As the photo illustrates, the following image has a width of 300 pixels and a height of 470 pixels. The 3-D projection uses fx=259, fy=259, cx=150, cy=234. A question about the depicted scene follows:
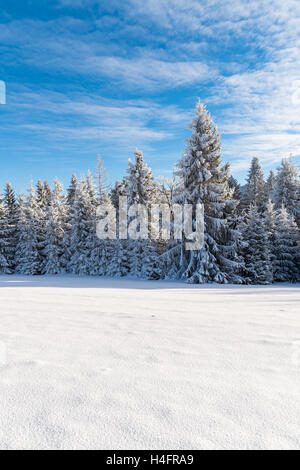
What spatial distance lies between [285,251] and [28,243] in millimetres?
25679

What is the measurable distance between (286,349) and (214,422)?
5.21ft

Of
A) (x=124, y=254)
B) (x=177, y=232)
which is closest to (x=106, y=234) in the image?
(x=124, y=254)

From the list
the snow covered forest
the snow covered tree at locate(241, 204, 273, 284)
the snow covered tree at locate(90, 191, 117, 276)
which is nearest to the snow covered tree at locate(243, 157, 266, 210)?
the snow covered forest

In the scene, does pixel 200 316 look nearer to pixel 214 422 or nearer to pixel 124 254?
pixel 214 422

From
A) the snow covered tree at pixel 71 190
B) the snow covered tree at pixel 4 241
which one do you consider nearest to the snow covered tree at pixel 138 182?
the snow covered tree at pixel 4 241

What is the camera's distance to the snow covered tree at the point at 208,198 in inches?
642

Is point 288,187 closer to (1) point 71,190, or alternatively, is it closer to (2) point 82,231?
(2) point 82,231

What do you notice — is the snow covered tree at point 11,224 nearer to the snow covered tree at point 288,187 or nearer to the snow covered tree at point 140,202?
the snow covered tree at point 140,202

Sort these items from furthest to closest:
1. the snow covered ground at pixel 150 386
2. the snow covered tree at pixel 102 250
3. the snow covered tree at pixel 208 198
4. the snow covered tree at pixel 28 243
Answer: the snow covered tree at pixel 28 243 → the snow covered tree at pixel 102 250 → the snow covered tree at pixel 208 198 → the snow covered ground at pixel 150 386

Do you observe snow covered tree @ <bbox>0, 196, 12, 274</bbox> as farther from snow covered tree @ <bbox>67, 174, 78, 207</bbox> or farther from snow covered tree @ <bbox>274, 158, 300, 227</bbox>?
snow covered tree @ <bbox>274, 158, 300, 227</bbox>

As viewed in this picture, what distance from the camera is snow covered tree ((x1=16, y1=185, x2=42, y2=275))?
27750 mm

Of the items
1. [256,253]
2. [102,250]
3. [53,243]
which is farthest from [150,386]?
[53,243]

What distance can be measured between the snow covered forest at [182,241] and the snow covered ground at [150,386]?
40.9 ft

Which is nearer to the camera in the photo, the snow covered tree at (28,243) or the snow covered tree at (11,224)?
the snow covered tree at (28,243)
